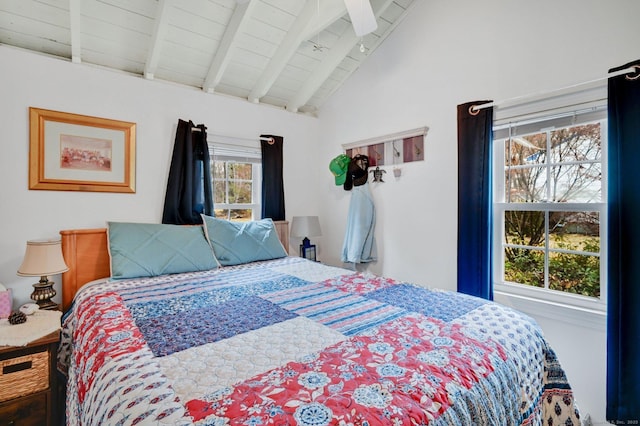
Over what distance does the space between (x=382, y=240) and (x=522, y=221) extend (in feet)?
3.77

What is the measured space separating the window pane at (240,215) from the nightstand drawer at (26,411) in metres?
1.89

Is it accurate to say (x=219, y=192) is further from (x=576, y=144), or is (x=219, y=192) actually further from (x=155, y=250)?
(x=576, y=144)

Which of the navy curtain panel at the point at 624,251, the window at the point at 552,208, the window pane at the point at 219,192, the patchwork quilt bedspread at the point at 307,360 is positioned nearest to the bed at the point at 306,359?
the patchwork quilt bedspread at the point at 307,360

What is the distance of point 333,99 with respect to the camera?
349 centimetres

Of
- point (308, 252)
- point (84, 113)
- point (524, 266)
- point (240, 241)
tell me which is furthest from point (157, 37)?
point (524, 266)

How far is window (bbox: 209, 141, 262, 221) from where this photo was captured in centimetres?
301

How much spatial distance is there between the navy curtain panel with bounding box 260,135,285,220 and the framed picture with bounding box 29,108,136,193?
3.82 feet

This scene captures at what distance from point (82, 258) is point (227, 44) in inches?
75.0

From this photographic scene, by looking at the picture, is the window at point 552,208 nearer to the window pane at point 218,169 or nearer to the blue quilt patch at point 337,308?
the blue quilt patch at point 337,308

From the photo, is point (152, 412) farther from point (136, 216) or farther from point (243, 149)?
point (243, 149)

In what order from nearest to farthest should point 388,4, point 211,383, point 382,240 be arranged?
point 211,383 → point 388,4 → point 382,240

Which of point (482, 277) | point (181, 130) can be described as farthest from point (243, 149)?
point (482, 277)

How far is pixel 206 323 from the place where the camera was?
1323mm

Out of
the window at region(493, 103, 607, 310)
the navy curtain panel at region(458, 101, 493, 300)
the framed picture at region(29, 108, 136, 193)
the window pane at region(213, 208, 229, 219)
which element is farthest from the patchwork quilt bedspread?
the window pane at region(213, 208, 229, 219)
